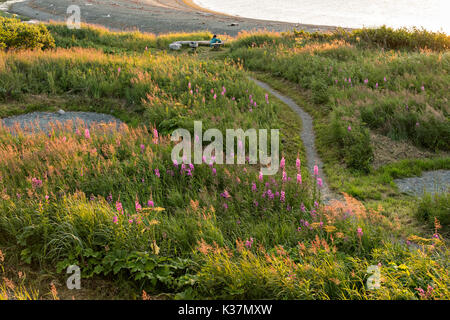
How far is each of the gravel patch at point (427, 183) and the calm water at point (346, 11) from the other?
40.0 m

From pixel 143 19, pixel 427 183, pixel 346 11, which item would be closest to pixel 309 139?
pixel 427 183

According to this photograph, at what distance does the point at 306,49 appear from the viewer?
67.5ft

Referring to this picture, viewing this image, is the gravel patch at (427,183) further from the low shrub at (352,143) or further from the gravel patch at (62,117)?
the gravel patch at (62,117)

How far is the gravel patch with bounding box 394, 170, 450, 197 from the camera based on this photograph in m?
8.73

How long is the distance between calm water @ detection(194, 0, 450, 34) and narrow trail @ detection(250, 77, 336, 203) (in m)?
34.4

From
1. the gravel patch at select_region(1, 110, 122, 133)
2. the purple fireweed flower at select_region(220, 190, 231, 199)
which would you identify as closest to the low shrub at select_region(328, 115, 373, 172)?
the purple fireweed flower at select_region(220, 190, 231, 199)

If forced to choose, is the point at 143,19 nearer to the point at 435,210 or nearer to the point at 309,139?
the point at 309,139

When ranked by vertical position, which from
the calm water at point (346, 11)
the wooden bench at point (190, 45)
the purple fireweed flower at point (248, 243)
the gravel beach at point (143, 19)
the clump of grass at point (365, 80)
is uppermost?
the calm water at point (346, 11)

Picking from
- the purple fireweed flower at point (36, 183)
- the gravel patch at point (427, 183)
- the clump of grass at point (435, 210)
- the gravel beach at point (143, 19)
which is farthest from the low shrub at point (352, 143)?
the gravel beach at point (143, 19)

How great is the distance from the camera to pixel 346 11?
60156 mm

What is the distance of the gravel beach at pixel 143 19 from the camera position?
125 feet

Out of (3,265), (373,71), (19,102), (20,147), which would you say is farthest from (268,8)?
(3,265)

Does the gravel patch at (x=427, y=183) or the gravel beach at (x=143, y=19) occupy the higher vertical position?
the gravel beach at (x=143, y=19)
